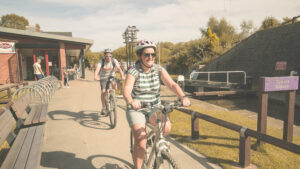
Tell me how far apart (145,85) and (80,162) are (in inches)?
72.9

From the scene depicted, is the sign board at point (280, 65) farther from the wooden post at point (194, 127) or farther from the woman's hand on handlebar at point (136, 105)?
the woman's hand on handlebar at point (136, 105)

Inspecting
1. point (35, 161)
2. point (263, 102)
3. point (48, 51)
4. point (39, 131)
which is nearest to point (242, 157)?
point (263, 102)

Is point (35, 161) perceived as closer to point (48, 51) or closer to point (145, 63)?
point (145, 63)

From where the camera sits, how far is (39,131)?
342cm

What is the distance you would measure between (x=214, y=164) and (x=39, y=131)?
3.00m

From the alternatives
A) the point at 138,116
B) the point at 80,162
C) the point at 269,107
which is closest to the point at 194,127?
the point at 138,116

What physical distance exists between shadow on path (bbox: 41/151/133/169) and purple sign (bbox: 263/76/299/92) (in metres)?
3.02

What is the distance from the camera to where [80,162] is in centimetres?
336

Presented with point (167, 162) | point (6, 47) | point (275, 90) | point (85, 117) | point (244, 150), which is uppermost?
point (6, 47)

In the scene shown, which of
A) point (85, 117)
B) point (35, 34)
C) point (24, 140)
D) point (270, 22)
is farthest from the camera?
point (270, 22)

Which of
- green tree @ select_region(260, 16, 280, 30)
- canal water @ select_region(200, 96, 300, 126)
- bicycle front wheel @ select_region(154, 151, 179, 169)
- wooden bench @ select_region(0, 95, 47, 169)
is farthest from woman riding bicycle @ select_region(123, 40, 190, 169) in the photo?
green tree @ select_region(260, 16, 280, 30)

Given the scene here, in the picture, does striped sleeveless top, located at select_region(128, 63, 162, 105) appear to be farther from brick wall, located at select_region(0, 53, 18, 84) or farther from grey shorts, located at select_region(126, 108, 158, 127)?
brick wall, located at select_region(0, 53, 18, 84)

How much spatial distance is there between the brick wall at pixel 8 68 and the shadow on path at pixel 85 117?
1163cm

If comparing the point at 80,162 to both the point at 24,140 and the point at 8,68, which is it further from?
the point at 8,68
